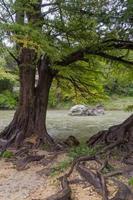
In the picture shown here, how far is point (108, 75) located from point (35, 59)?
140 inches

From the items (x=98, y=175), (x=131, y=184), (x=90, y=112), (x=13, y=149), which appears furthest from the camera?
(x=90, y=112)

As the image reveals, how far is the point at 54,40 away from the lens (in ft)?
24.8

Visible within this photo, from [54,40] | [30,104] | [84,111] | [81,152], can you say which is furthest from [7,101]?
[81,152]

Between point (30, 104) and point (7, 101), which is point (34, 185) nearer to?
point (30, 104)

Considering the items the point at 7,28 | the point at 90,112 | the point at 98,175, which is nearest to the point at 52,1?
the point at 7,28

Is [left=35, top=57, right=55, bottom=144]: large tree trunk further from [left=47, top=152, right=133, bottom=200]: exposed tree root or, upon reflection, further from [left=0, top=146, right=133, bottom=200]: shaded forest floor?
[left=47, top=152, right=133, bottom=200]: exposed tree root

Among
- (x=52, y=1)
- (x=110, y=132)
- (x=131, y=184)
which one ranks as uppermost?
(x=52, y=1)

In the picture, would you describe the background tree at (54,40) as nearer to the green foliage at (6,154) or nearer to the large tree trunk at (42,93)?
the large tree trunk at (42,93)

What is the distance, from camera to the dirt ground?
17.1 ft

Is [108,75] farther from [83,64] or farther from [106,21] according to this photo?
[106,21]

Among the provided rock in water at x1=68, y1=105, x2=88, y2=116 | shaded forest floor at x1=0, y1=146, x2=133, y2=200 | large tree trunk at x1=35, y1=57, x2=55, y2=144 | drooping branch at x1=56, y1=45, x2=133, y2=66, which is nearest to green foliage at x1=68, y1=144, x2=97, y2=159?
shaded forest floor at x1=0, y1=146, x2=133, y2=200

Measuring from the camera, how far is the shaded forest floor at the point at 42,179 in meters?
5.29

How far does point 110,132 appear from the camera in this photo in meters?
7.91

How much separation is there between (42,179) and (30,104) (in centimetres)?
289
